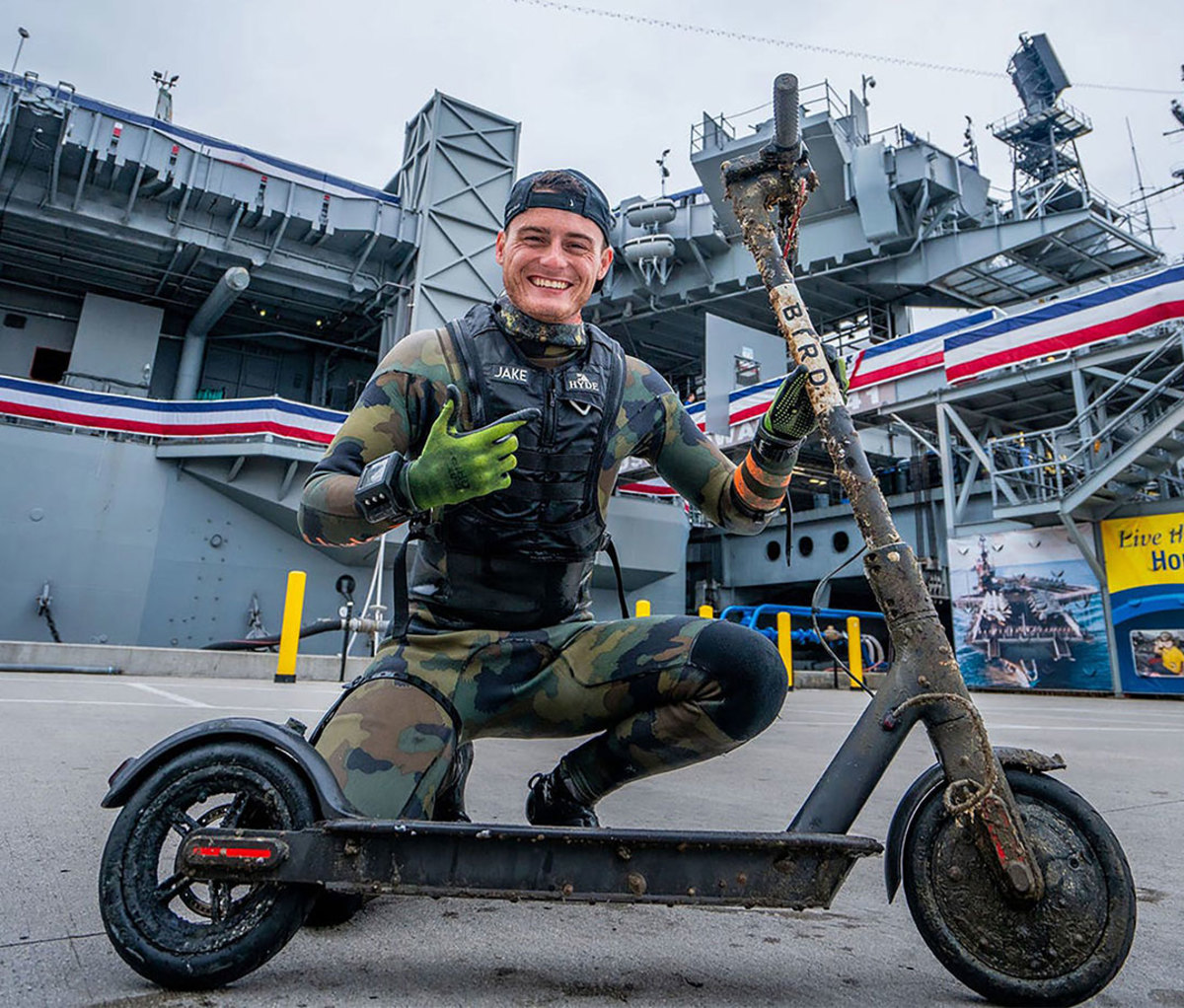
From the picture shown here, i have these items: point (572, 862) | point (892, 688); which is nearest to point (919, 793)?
point (892, 688)

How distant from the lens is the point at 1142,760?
385cm

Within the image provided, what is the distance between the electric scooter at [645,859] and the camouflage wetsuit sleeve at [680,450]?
2.45ft

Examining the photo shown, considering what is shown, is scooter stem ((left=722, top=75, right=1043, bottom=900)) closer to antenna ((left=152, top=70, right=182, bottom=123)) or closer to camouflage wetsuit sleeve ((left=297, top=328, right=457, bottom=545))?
camouflage wetsuit sleeve ((left=297, top=328, right=457, bottom=545))

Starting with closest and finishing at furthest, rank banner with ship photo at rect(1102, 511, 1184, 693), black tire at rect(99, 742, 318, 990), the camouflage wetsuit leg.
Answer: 1. black tire at rect(99, 742, 318, 990)
2. the camouflage wetsuit leg
3. banner with ship photo at rect(1102, 511, 1184, 693)

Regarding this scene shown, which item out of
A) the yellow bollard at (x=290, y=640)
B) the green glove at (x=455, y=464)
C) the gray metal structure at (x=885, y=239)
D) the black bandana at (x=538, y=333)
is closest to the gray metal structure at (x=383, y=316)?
the gray metal structure at (x=885, y=239)

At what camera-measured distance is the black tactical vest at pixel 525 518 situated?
168 centimetres

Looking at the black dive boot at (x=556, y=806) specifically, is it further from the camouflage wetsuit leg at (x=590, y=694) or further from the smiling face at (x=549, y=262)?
the smiling face at (x=549, y=262)

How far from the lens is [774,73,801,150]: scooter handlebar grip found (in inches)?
59.6

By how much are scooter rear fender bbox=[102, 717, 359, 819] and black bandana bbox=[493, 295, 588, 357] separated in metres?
1.01

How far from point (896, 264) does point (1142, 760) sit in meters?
16.9

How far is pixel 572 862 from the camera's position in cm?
115

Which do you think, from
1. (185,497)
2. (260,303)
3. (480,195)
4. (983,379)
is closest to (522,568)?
(983,379)

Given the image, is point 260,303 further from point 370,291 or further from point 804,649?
point 804,649

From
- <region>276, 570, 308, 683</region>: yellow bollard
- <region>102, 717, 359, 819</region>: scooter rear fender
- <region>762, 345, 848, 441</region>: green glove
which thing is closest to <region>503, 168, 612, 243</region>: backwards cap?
<region>762, 345, 848, 441</region>: green glove
